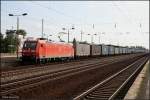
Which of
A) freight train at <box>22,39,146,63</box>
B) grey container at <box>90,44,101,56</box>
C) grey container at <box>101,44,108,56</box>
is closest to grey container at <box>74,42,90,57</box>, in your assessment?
freight train at <box>22,39,146,63</box>

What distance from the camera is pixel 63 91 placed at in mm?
15875

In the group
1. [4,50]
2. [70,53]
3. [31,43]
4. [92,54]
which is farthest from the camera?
[4,50]

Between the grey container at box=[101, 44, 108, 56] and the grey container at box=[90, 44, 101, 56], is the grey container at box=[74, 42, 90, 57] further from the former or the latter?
the grey container at box=[101, 44, 108, 56]

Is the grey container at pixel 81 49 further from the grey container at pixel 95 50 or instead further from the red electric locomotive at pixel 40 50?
the red electric locomotive at pixel 40 50

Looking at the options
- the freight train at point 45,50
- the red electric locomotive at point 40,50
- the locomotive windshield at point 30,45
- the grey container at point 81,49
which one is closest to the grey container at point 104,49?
the grey container at point 81,49

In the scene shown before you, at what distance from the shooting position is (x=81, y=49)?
2707 inches

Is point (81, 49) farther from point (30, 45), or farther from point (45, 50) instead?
point (30, 45)

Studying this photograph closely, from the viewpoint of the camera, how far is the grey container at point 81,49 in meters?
65.5

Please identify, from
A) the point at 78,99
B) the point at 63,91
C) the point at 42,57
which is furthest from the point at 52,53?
the point at 78,99

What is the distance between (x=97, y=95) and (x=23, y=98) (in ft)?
10.7

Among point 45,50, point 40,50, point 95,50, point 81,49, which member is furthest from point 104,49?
point 40,50

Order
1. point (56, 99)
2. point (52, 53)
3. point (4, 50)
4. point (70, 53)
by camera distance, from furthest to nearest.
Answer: point (4, 50) → point (70, 53) → point (52, 53) → point (56, 99)

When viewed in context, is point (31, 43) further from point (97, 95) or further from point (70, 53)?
point (97, 95)

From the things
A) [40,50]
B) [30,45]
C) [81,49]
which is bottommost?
[40,50]
